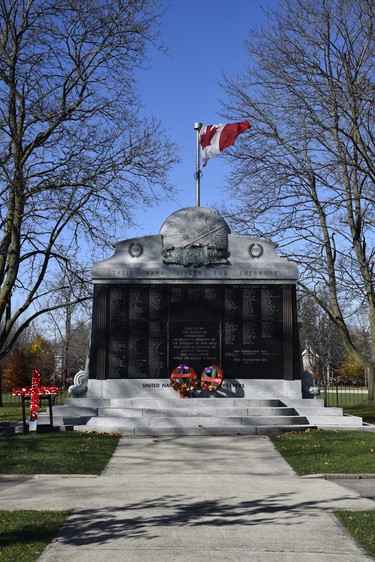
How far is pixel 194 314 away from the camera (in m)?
21.0

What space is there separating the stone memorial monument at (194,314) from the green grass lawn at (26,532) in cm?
1145

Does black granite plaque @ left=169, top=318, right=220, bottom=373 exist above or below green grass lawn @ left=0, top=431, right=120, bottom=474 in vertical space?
above

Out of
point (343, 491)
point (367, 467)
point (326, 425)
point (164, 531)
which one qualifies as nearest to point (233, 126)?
point (326, 425)

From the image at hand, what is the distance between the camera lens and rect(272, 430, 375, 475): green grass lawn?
42.9ft

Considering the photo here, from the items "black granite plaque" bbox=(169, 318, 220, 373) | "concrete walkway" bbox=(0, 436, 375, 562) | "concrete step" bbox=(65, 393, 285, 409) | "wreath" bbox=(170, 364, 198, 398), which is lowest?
"concrete walkway" bbox=(0, 436, 375, 562)

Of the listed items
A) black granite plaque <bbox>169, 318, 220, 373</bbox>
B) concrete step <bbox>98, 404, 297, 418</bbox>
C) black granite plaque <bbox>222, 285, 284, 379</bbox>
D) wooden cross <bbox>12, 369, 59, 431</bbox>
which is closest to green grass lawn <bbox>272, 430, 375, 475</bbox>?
concrete step <bbox>98, 404, 297, 418</bbox>

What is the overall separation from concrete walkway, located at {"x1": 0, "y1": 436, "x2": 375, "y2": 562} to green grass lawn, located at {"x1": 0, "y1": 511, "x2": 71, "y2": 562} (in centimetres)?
15

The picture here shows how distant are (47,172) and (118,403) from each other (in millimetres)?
7210

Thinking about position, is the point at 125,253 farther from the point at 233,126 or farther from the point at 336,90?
the point at 336,90

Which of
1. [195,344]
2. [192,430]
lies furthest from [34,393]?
[195,344]

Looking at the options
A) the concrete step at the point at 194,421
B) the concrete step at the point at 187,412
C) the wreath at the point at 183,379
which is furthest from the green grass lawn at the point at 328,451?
the wreath at the point at 183,379

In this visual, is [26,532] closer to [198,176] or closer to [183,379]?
[183,379]

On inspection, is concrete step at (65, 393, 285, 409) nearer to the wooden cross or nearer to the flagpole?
the wooden cross

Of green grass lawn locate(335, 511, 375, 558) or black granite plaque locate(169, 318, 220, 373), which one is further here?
black granite plaque locate(169, 318, 220, 373)
